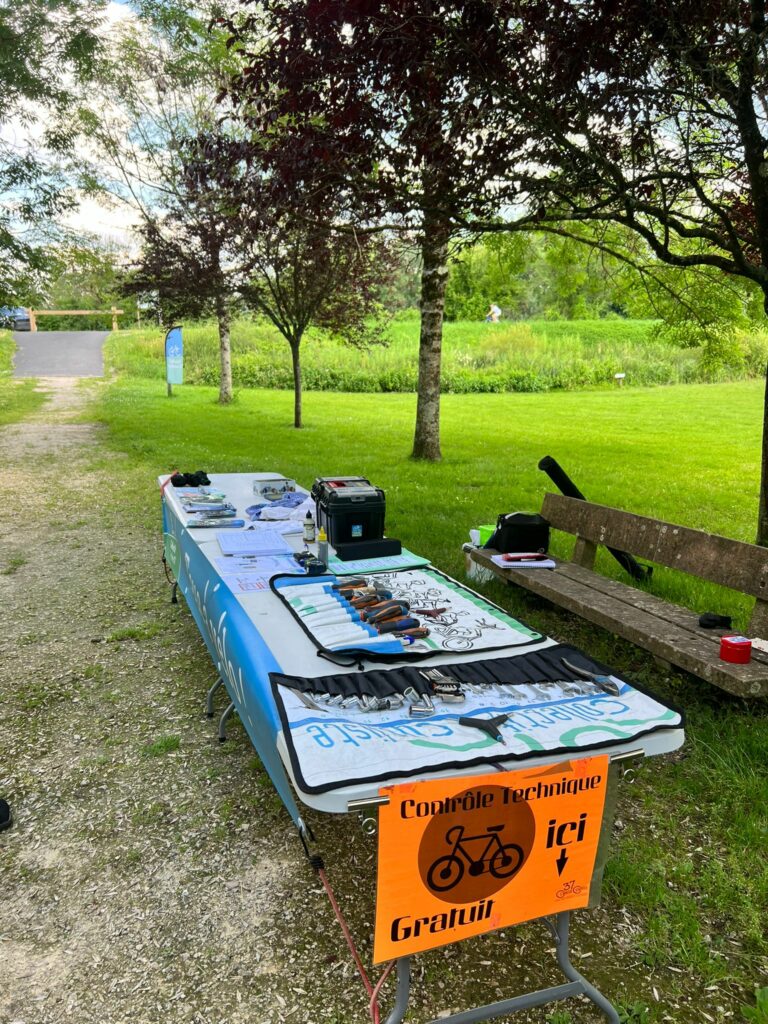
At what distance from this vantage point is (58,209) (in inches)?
545

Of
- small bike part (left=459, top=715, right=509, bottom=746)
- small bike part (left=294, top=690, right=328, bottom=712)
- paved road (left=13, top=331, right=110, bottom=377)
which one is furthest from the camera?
paved road (left=13, top=331, right=110, bottom=377)

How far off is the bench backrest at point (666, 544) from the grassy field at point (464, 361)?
66.6 ft

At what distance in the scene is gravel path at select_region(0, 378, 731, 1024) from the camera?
2193 mm

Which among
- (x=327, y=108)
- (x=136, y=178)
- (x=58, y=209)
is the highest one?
(x=136, y=178)

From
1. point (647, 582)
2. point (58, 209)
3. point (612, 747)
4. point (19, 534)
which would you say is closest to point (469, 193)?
point (647, 582)

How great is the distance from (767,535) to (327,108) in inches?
182

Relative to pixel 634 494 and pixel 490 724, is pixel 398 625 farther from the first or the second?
pixel 634 494

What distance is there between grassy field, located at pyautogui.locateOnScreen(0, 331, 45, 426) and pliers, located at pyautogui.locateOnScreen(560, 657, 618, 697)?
16.6 m

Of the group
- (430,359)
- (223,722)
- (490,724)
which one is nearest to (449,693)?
(490,724)

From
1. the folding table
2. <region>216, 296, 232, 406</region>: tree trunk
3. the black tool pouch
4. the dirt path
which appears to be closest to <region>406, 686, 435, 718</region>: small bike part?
the folding table

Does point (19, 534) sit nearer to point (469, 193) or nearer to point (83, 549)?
point (83, 549)

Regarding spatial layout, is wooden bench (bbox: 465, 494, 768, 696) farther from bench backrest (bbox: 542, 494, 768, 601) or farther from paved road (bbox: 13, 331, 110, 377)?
paved road (bbox: 13, 331, 110, 377)

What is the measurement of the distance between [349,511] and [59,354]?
35.9 m

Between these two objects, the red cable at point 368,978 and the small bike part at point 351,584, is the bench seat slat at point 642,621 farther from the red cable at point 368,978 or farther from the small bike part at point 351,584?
the red cable at point 368,978
